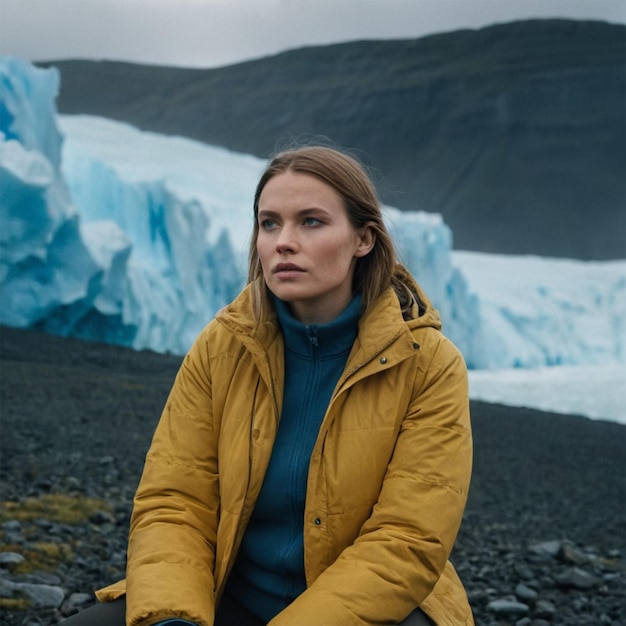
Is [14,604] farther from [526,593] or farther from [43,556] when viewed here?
[526,593]

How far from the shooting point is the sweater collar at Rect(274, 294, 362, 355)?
1808mm

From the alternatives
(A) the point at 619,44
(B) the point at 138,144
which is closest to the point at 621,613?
(B) the point at 138,144

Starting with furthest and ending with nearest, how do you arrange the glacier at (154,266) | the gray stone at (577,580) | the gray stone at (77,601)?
the glacier at (154,266), the gray stone at (577,580), the gray stone at (77,601)

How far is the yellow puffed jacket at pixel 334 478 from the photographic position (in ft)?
5.32

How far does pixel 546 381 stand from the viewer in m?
19.8

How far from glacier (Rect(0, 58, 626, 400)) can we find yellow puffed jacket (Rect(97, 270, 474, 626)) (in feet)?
25.6

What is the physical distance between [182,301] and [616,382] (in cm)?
1156

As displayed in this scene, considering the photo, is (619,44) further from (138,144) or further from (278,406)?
(278,406)

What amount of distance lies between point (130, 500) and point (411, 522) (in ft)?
12.2

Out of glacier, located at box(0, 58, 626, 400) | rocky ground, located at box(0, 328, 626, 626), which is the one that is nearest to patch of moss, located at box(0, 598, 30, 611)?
rocky ground, located at box(0, 328, 626, 626)

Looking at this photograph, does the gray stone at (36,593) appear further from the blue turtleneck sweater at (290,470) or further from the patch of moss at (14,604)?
the blue turtleneck sweater at (290,470)

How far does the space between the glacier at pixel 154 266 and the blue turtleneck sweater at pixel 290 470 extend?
7818mm

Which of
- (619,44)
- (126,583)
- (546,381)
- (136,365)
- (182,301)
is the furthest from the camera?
(619,44)

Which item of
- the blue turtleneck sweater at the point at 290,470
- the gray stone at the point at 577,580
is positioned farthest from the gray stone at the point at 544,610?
the blue turtleneck sweater at the point at 290,470
